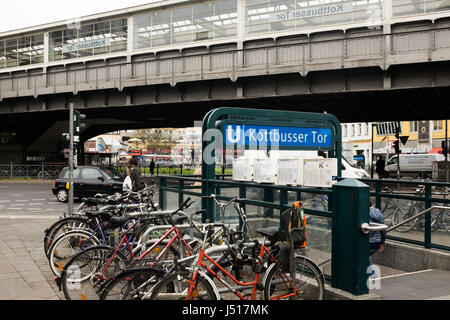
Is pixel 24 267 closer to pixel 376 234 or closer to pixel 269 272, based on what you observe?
pixel 269 272

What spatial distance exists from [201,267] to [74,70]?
26.7 m

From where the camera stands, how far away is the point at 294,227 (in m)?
4.41

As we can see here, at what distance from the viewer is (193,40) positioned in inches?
1158

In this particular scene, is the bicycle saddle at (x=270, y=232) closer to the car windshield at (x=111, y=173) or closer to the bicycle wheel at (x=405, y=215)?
the bicycle wheel at (x=405, y=215)

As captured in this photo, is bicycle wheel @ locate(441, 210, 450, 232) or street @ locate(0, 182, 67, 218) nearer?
bicycle wheel @ locate(441, 210, 450, 232)

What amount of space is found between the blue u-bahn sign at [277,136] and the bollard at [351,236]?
287 centimetres

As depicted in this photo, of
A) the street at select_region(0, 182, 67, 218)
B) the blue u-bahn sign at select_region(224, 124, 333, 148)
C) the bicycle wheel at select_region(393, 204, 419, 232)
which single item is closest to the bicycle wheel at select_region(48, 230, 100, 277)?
the blue u-bahn sign at select_region(224, 124, 333, 148)

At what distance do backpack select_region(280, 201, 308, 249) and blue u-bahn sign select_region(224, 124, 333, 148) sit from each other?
2829 mm

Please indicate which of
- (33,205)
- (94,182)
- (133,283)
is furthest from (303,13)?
(133,283)

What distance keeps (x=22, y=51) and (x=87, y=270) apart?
39.5 metres

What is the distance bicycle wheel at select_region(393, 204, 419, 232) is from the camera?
6.73 meters

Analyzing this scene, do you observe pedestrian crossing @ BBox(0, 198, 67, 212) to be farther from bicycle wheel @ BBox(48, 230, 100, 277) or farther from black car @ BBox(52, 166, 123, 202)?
bicycle wheel @ BBox(48, 230, 100, 277)
